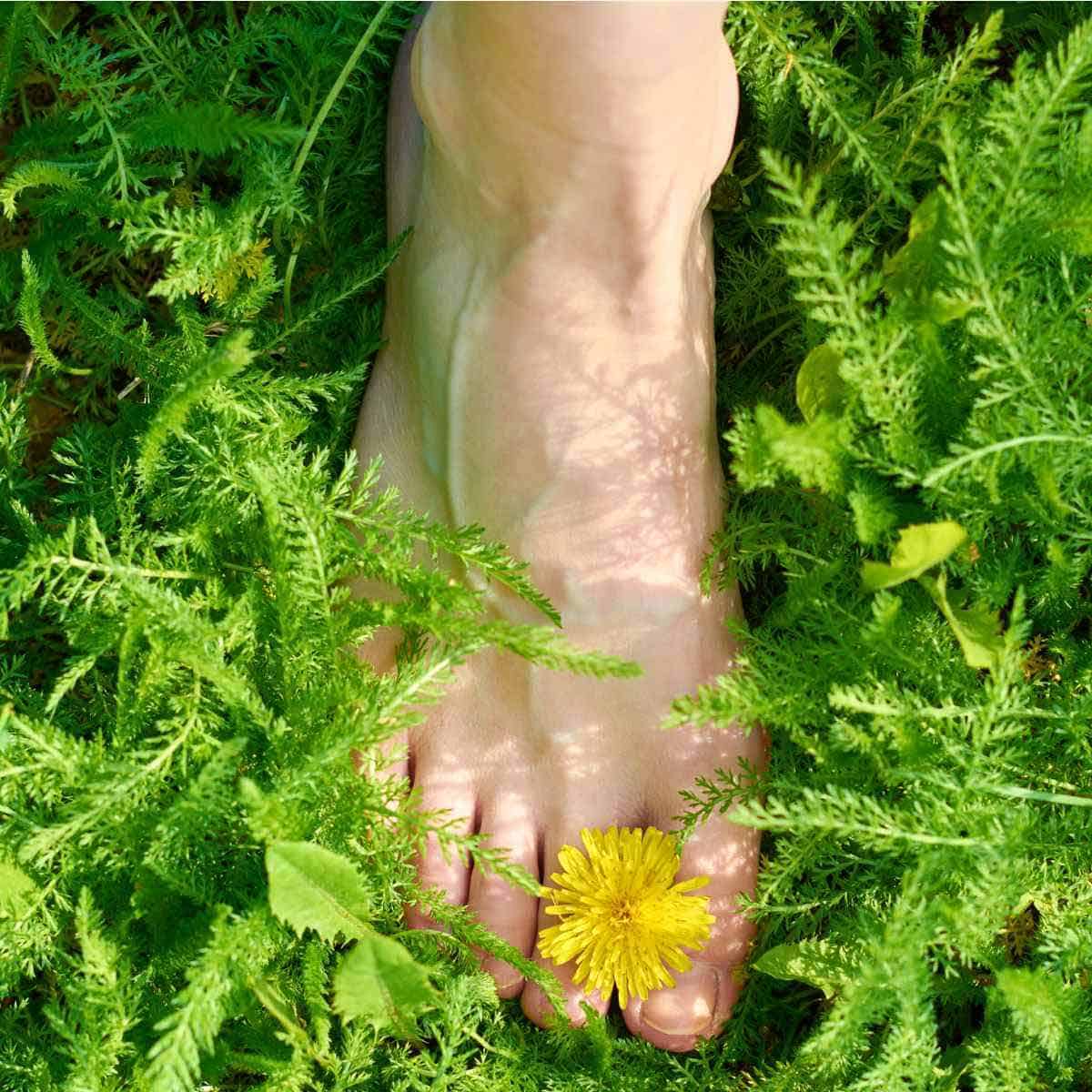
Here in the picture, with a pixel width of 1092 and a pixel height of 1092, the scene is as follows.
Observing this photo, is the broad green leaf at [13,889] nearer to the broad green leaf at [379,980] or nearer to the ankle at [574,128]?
the broad green leaf at [379,980]

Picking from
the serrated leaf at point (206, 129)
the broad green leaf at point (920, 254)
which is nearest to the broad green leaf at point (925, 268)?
the broad green leaf at point (920, 254)

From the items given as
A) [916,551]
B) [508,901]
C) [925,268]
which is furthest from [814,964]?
[925,268]

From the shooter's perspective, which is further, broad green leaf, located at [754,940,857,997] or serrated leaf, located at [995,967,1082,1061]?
broad green leaf, located at [754,940,857,997]

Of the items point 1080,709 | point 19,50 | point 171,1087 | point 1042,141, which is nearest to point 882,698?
point 1080,709

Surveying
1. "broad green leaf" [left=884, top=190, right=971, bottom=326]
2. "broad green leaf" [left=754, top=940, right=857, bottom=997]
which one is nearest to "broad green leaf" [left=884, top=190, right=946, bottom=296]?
"broad green leaf" [left=884, top=190, right=971, bottom=326]

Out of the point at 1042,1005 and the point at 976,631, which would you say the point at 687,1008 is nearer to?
the point at 1042,1005

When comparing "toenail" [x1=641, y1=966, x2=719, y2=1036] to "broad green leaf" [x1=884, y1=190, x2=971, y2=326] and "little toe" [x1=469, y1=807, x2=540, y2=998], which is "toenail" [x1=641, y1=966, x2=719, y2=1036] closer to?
"little toe" [x1=469, y1=807, x2=540, y2=998]

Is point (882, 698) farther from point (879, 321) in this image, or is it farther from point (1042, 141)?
point (1042, 141)
